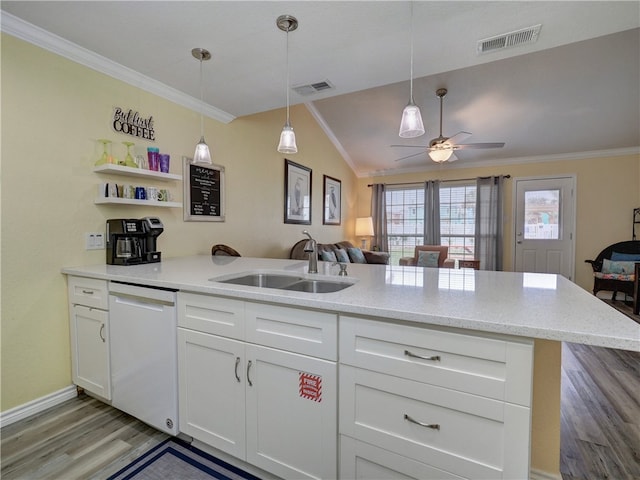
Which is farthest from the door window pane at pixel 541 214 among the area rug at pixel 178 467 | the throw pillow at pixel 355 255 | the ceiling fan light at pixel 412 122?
the area rug at pixel 178 467

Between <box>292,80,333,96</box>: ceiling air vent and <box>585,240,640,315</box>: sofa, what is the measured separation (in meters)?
4.90

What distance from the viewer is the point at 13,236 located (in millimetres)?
1755

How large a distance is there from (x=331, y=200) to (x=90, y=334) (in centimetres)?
415

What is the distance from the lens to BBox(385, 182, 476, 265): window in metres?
5.69

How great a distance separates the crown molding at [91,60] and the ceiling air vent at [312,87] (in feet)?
3.08

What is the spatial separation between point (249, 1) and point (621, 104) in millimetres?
4740

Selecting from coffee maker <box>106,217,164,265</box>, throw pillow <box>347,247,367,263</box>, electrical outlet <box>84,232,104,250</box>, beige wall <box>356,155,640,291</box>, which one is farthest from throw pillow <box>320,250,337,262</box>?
beige wall <box>356,155,640,291</box>

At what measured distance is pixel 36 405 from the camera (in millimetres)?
1855

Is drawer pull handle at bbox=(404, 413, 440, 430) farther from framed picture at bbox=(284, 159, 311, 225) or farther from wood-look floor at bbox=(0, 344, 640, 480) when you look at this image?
framed picture at bbox=(284, 159, 311, 225)

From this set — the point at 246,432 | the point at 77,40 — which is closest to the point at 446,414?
the point at 246,432

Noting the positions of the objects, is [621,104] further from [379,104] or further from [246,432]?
[246,432]

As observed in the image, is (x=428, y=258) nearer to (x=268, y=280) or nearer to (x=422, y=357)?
(x=268, y=280)

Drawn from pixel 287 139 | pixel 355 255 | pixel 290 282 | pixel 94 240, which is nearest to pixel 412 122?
pixel 287 139

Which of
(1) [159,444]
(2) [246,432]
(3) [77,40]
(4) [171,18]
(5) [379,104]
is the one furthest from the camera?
(5) [379,104]
